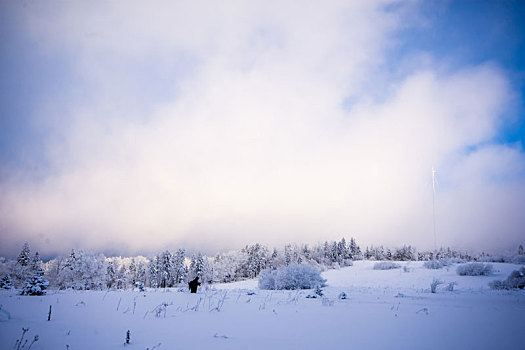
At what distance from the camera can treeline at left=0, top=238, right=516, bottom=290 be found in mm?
47531

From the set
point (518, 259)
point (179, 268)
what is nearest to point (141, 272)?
point (179, 268)

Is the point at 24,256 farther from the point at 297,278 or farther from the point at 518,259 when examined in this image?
the point at 518,259

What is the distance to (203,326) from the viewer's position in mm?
5160

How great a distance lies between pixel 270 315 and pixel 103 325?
3.60 metres

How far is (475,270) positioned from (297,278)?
27.7 metres

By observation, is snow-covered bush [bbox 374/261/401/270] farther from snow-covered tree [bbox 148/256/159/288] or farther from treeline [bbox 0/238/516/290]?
snow-covered tree [bbox 148/256/159/288]

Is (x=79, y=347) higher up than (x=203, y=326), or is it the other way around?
(x=79, y=347)

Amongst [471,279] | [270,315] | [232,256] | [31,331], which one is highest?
[31,331]

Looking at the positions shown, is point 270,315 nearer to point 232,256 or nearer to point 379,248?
point 232,256

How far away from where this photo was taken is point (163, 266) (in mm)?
75875

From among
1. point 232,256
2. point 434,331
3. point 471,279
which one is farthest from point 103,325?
point 232,256

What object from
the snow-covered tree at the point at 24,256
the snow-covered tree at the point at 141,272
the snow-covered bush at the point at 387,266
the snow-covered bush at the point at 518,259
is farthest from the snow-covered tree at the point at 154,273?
the snow-covered bush at the point at 518,259

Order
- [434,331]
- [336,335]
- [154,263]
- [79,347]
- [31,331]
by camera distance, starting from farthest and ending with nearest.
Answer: [154,263], [434,331], [336,335], [31,331], [79,347]

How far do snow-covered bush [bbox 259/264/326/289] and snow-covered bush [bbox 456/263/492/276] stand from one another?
25440 millimetres
